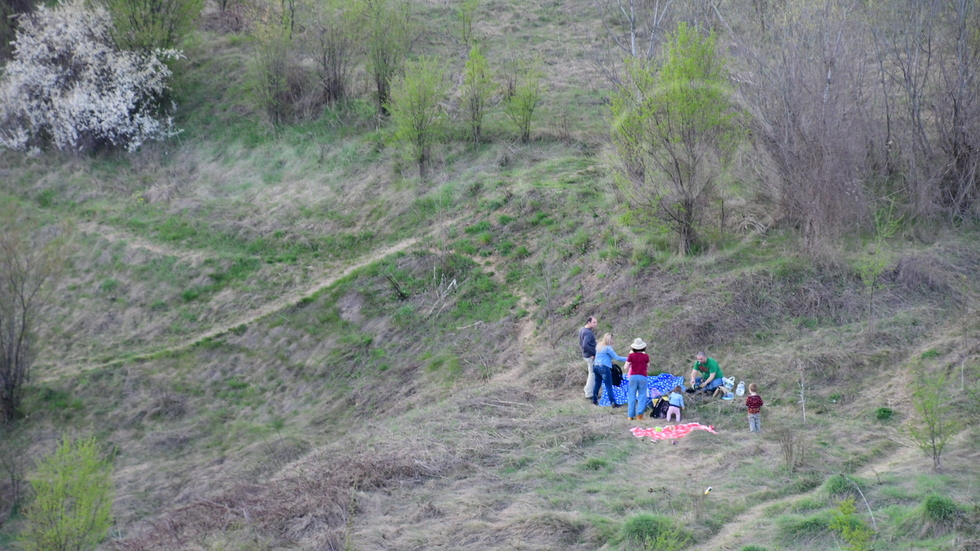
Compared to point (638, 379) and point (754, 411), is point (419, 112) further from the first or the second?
point (754, 411)

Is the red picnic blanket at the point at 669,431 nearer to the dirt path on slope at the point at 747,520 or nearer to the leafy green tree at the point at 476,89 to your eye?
the dirt path on slope at the point at 747,520

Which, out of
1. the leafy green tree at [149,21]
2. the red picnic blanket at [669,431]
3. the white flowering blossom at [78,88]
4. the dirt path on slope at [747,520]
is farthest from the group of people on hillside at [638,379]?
the leafy green tree at [149,21]

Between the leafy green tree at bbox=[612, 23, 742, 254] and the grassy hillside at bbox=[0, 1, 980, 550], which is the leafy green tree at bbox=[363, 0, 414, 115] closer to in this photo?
the grassy hillside at bbox=[0, 1, 980, 550]

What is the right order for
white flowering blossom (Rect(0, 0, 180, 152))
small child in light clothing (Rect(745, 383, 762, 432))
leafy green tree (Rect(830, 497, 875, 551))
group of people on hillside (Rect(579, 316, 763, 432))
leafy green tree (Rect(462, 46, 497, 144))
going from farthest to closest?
white flowering blossom (Rect(0, 0, 180, 152)), leafy green tree (Rect(462, 46, 497, 144)), group of people on hillside (Rect(579, 316, 763, 432)), small child in light clothing (Rect(745, 383, 762, 432)), leafy green tree (Rect(830, 497, 875, 551))

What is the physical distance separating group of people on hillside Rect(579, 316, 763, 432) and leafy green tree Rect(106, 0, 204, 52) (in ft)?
69.5

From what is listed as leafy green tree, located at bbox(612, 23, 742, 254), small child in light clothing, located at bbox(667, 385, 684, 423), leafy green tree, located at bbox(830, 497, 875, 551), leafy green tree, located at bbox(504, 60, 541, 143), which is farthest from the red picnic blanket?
leafy green tree, located at bbox(504, 60, 541, 143)

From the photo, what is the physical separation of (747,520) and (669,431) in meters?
2.91

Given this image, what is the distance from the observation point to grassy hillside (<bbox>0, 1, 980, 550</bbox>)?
10.3 m

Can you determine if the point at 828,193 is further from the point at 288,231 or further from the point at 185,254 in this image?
the point at 185,254

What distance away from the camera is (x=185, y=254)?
886 inches

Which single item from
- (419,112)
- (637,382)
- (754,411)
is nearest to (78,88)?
(419,112)

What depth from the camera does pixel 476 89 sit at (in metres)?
23.7

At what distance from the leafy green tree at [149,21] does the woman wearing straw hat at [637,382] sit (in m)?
22.5

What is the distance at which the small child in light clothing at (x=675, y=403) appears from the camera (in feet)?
41.2
